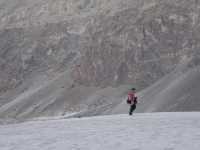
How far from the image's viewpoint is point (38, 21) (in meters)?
77.9

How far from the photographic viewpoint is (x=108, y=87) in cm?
5231

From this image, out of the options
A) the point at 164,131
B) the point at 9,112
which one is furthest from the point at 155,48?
the point at 164,131

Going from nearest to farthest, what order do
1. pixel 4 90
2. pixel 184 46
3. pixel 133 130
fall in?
1. pixel 133 130
2. pixel 184 46
3. pixel 4 90

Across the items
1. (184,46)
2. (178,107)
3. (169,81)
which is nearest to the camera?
(178,107)

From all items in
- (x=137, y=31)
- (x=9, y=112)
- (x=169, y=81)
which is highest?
(x=137, y=31)

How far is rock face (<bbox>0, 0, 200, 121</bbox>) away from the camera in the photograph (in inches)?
2005

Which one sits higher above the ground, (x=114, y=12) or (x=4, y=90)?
(x=114, y=12)

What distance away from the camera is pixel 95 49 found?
57.7 metres

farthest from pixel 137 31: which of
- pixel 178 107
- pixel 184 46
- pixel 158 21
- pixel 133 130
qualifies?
pixel 133 130

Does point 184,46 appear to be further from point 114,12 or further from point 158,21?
point 114,12

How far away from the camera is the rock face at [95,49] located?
50938 mm

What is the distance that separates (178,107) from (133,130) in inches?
569

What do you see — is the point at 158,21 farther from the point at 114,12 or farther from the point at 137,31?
the point at 114,12

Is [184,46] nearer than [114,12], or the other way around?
[184,46]
